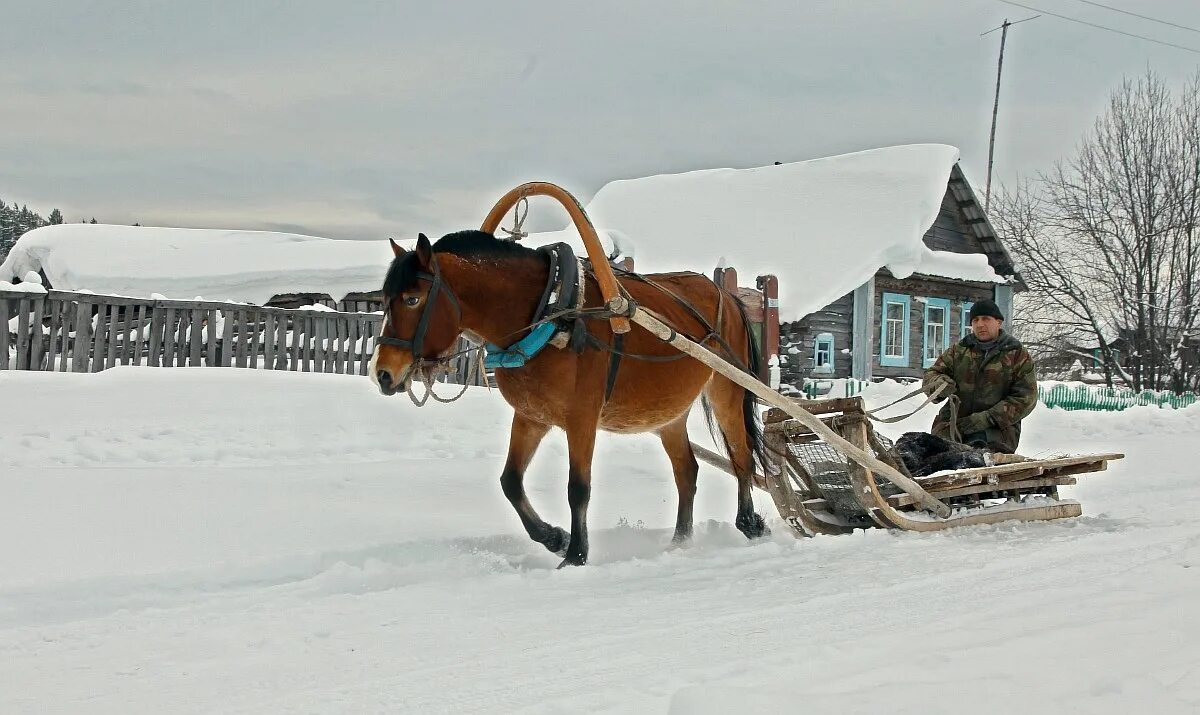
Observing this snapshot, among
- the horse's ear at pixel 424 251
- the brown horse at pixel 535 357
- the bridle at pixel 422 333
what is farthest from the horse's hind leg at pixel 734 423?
the horse's ear at pixel 424 251

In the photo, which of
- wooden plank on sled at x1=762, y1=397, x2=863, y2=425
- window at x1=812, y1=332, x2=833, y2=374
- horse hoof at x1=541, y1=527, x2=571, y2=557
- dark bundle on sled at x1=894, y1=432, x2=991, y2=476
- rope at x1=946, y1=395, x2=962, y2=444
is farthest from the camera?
window at x1=812, y1=332, x2=833, y2=374

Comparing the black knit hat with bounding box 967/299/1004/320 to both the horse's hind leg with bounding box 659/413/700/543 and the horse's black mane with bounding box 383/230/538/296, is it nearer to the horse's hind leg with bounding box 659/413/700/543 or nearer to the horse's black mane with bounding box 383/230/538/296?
the horse's hind leg with bounding box 659/413/700/543

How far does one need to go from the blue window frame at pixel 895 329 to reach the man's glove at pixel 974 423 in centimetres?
1524

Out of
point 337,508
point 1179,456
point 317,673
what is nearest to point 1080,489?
point 1179,456

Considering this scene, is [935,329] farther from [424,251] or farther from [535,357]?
[424,251]

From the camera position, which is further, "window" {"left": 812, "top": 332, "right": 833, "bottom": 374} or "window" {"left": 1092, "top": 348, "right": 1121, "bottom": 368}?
"window" {"left": 1092, "top": 348, "right": 1121, "bottom": 368}

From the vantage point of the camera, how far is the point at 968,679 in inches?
117

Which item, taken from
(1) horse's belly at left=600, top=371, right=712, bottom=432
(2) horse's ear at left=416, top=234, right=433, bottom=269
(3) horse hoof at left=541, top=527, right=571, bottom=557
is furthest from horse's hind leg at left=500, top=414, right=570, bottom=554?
(2) horse's ear at left=416, top=234, right=433, bottom=269

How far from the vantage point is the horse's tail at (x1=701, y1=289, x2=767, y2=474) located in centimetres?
661

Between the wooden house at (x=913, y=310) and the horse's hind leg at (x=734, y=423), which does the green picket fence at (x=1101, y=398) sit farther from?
the horse's hind leg at (x=734, y=423)

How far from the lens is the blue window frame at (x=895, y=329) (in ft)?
72.7

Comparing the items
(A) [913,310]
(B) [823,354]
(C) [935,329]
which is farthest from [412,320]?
(C) [935,329]

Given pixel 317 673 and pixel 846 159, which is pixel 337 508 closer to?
pixel 317 673

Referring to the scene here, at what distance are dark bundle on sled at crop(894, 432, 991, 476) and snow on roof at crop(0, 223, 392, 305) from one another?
1269 cm
